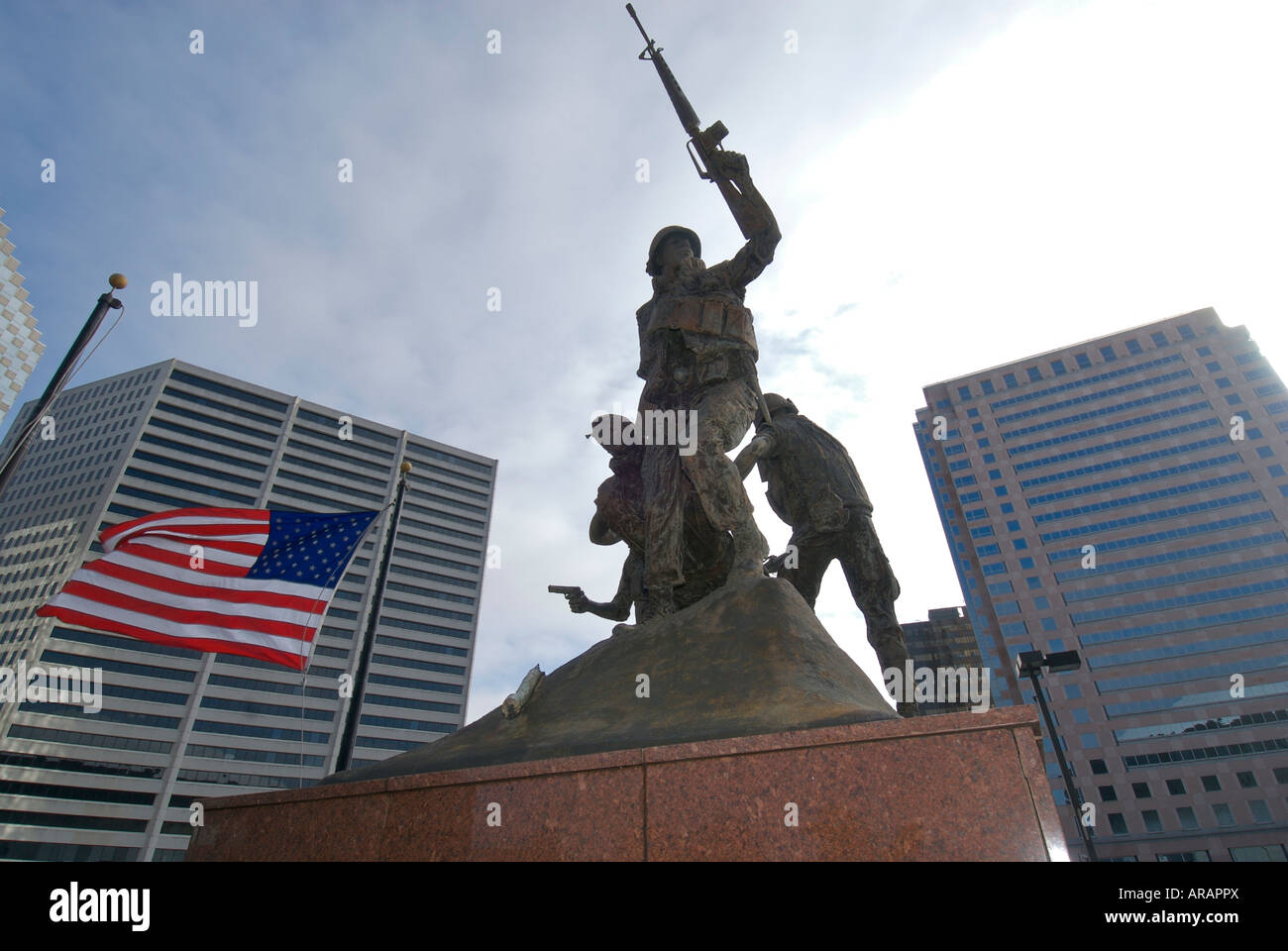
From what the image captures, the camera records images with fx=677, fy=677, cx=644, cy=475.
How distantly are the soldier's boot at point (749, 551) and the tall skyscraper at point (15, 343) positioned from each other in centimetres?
8816

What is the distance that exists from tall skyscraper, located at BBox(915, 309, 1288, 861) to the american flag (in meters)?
61.9

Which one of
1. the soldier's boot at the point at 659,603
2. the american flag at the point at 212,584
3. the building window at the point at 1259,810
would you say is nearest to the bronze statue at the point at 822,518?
the soldier's boot at the point at 659,603

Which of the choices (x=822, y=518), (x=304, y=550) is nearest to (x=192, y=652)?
(x=304, y=550)

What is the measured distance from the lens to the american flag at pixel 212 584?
24.1ft

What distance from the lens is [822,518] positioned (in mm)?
6020

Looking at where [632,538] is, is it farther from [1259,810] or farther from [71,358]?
[1259,810]

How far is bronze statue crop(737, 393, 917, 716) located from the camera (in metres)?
5.86

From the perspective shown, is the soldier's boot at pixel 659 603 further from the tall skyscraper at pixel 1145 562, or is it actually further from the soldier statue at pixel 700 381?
the tall skyscraper at pixel 1145 562

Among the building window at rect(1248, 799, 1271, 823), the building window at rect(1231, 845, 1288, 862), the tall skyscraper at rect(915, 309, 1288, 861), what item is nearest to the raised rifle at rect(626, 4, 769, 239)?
the tall skyscraper at rect(915, 309, 1288, 861)

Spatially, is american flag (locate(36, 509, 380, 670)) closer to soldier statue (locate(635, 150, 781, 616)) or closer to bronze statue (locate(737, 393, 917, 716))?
soldier statue (locate(635, 150, 781, 616))

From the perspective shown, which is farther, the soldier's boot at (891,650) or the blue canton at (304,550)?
the blue canton at (304,550)
